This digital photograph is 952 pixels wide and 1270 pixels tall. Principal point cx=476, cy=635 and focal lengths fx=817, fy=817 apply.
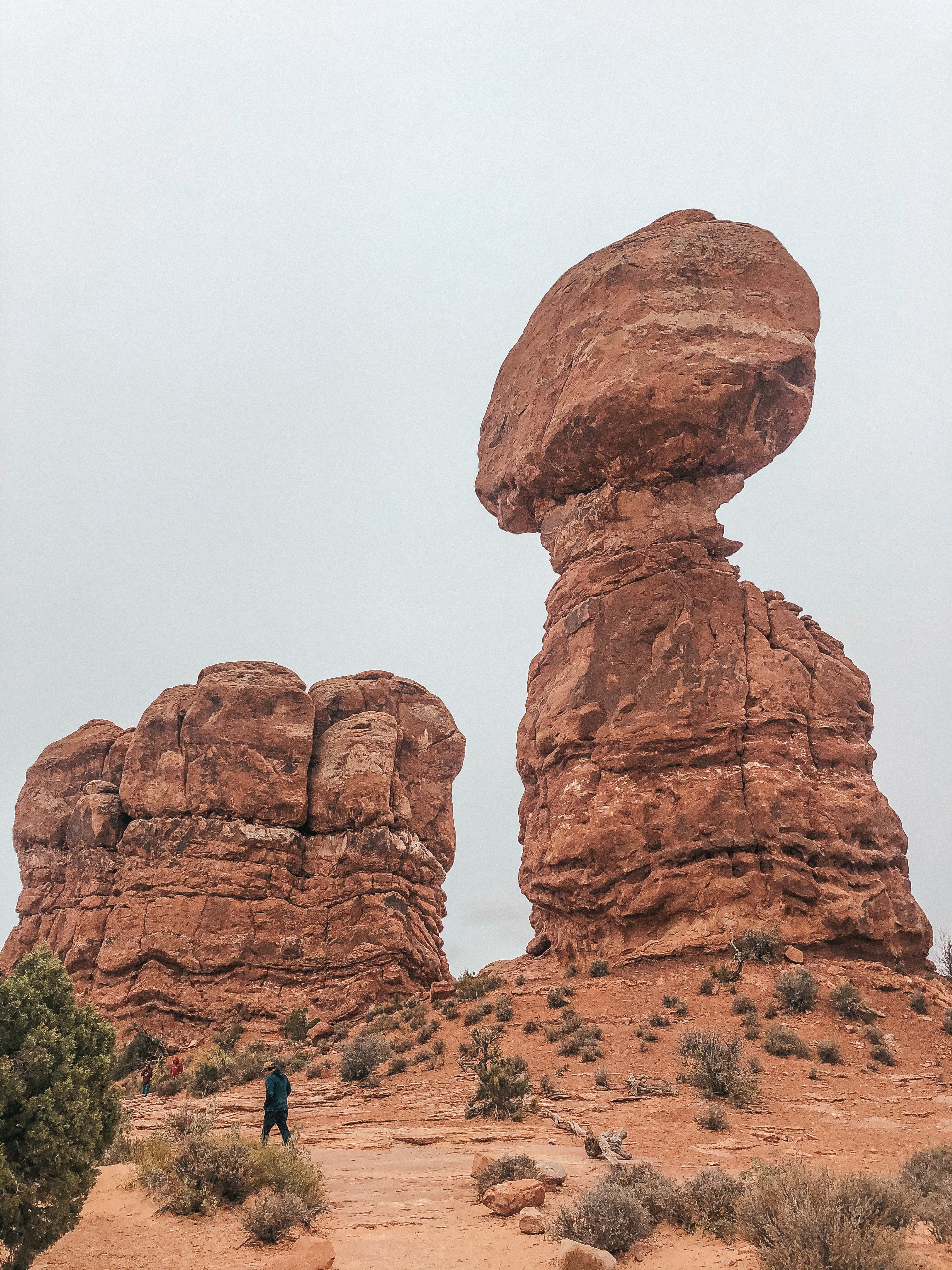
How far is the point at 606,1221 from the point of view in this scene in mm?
6562

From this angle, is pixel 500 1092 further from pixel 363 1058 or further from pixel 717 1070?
pixel 363 1058

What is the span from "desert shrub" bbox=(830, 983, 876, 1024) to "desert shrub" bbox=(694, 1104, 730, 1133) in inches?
218

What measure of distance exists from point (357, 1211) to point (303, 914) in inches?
880

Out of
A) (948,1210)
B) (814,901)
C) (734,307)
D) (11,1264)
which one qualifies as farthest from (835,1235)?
(734,307)

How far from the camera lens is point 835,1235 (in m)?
5.29

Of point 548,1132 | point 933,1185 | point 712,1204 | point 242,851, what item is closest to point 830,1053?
point 548,1132

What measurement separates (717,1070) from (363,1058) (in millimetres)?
7370

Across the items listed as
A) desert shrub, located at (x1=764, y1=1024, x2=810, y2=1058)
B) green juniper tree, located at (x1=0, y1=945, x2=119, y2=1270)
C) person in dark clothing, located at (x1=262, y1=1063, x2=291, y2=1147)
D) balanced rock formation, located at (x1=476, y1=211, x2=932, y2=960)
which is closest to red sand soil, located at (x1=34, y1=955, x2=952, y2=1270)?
desert shrub, located at (x1=764, y1=1024, x2=810, y2=1058)

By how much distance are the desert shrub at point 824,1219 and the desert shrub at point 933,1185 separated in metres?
0.20

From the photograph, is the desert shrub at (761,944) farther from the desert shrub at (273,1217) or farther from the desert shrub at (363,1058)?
the desert shrub at (273,1217)

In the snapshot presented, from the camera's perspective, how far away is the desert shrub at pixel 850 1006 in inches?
608

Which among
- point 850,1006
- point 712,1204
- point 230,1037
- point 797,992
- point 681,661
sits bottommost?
point 230,1037

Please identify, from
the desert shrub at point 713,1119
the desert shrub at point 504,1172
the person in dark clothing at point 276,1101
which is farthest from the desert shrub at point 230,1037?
the desert shrub at point 504,1172

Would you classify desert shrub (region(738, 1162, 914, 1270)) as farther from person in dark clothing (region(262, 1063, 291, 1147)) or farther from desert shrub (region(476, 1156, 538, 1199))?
person in dark clothing (region(262, 1063, 291, 1147))
